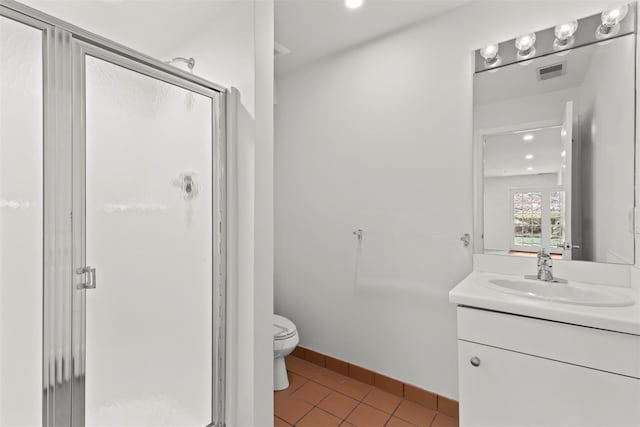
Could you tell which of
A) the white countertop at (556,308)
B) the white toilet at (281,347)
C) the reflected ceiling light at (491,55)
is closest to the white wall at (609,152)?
the white countertop at (556,308)

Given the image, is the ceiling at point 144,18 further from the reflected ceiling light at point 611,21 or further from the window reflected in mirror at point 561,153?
the reflected ceiling light at point 611,21

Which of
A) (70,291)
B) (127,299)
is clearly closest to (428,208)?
(127,299)

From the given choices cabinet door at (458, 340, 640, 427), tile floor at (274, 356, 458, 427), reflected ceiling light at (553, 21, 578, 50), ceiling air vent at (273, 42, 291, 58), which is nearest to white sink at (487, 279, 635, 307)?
cabinet door at (458, 340, 640, 427)

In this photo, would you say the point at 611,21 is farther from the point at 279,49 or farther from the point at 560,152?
the point at 279,49

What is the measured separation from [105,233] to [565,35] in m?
2.17

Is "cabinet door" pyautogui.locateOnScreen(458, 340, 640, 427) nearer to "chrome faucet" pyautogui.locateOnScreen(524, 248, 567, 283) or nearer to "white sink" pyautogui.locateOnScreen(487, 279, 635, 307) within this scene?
"white sink" pyautogui.locateOnScreen(487, 279, 635, 307)

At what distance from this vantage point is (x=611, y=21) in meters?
1.47

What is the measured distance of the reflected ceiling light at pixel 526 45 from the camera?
167 cm

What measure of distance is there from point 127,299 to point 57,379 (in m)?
0.30

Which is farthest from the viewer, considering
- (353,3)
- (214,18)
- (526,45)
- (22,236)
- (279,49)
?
(279,49)

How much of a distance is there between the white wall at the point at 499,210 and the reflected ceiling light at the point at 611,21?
69 centimetres

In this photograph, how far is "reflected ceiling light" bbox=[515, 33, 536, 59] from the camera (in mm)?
1669

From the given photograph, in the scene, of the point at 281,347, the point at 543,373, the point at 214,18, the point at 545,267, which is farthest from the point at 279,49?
the point at 543,373

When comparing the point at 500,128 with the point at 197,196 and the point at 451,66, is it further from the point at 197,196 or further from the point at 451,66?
the point at 197,196
